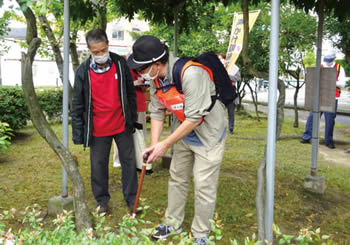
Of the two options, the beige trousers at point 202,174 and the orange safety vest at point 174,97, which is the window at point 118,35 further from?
the orange safety vest at point 174,97

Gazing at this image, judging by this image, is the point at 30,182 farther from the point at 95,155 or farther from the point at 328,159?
the point at 328,159

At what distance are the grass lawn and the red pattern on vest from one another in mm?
868

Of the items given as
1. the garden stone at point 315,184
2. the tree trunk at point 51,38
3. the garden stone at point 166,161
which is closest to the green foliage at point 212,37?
the tree trunk at point 51,38

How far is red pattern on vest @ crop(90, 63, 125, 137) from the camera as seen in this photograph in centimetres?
361

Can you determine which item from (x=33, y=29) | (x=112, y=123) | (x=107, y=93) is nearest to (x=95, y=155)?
(x=112, y=123)

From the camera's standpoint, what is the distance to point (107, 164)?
386 cm

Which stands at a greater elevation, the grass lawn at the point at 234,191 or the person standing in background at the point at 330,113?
the person standing in background at the point at 330,113

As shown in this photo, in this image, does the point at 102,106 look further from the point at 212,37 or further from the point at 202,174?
the point at 212,37

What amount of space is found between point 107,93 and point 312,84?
8.39ft

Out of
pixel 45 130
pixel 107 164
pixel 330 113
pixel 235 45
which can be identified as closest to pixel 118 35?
pixel 235 45

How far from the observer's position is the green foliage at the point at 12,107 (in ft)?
25.4

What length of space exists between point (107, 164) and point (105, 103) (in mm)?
639

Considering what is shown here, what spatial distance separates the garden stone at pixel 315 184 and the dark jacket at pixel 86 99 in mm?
2446

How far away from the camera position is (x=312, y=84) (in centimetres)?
470
